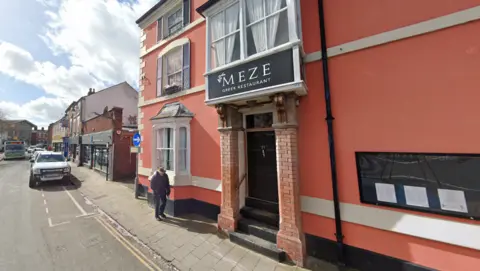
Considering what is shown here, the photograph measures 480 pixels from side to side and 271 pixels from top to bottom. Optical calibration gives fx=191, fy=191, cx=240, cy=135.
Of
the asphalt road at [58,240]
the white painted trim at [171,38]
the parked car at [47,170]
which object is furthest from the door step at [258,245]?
the parked car at [47,170]

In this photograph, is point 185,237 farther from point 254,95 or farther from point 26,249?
point 254,95

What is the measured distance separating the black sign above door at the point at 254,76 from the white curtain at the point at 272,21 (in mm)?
441

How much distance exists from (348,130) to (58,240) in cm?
771

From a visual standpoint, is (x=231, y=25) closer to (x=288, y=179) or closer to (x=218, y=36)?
(x=218, y=36)

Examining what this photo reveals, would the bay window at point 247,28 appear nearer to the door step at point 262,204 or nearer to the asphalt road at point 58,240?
the door step at point 262,204

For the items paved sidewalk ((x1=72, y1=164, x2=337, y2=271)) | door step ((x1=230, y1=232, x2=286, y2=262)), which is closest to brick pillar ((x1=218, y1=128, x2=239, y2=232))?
door step ((x1=230, y1=232, x2=286, y2=262))

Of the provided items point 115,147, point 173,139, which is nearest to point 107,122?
point 115,147

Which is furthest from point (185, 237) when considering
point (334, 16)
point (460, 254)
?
point (334, 16)

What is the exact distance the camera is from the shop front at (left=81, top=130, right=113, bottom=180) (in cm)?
1300

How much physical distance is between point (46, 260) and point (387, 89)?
790cm

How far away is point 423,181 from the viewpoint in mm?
3143

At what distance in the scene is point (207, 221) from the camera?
602cm

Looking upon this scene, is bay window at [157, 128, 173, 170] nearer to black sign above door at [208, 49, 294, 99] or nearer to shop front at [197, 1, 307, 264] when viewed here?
shop front at [197, 1, 307, 264]

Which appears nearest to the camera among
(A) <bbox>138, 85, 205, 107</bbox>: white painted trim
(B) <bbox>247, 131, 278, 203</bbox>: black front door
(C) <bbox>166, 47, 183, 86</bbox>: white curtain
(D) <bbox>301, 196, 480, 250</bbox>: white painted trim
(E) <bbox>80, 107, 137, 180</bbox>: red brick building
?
(D) <bbox>301, 196, 480, 250</bbox>: white painted trim
